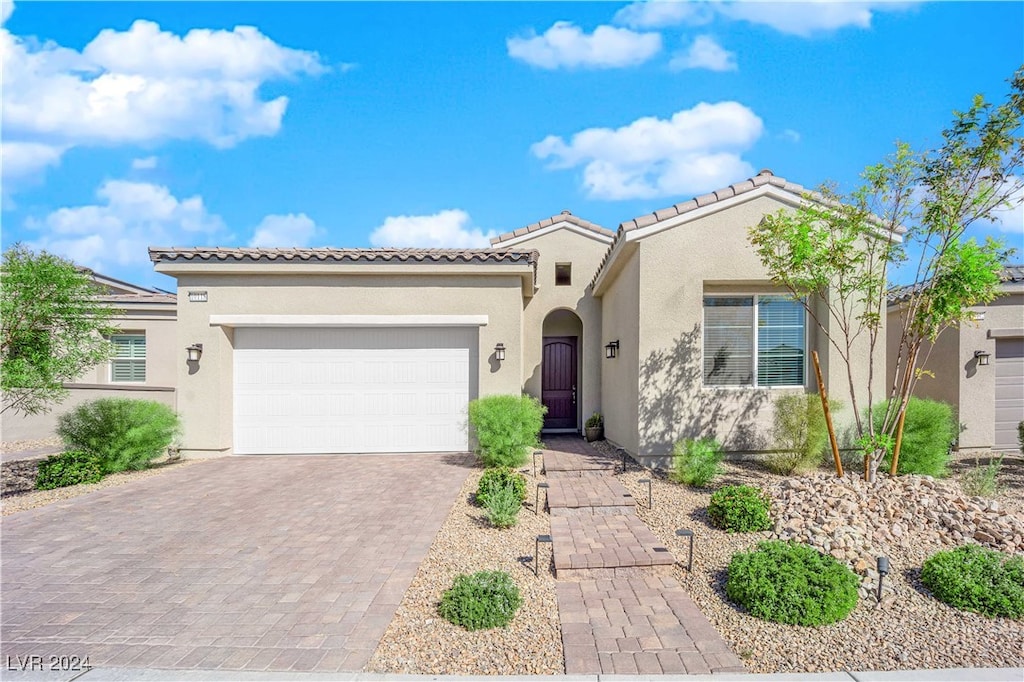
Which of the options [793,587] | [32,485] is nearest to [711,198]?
[793,587]

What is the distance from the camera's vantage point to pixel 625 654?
3.77m

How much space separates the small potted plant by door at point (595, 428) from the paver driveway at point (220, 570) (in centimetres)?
520

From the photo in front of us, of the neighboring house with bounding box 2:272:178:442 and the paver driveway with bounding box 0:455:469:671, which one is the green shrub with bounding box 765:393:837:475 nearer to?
the paver driveway with bounding box 0:455:469:671

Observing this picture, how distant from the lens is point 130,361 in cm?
1502

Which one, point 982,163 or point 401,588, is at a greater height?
point 982,163

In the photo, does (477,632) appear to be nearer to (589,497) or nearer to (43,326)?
(589,497)

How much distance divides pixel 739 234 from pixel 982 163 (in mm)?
3314

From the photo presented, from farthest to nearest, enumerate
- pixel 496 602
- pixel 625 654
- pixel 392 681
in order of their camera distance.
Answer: pixel 496 602
pixel 625 654
pixel 392 681

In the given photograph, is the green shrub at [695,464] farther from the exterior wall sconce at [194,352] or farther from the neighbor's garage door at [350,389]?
the exterior wall sconce at [194,352]

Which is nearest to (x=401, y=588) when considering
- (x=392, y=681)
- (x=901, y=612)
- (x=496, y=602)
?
(x=496, y=602)

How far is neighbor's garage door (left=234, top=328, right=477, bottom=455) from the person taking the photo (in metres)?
11.2

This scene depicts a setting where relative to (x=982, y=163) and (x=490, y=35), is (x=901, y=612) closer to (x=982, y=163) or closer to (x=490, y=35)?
(x=982, y=163)

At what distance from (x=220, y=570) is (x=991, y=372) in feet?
49.7

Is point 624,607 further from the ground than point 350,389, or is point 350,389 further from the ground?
point 350,389
